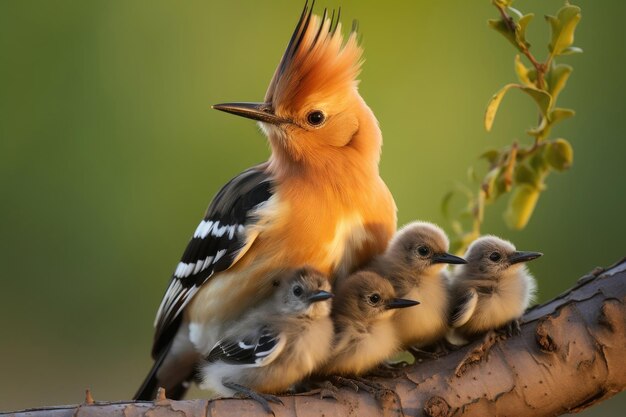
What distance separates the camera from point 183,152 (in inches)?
176

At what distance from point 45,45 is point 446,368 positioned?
Result: 120 inches

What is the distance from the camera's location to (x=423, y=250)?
2.38m

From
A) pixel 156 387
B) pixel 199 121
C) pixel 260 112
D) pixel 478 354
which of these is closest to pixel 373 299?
pixel 478 354

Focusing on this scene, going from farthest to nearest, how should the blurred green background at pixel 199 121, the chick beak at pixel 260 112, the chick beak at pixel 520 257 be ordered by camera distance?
the blurred green background at pixel 199 121 → the chick beak at pixel 260 112 → the chick beak at pixel 520 257

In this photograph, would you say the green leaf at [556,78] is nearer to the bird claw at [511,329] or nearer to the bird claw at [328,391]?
the bird claw at [511,329]

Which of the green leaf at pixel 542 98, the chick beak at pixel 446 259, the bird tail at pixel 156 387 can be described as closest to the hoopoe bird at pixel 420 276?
the chick beak at pixel 446 259

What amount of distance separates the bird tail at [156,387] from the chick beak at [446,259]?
37.7 inches

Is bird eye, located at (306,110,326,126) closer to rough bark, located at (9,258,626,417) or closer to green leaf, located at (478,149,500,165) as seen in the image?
green leaf, located at (478,149,500,165)

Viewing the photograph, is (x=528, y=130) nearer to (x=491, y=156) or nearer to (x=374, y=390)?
(x=491, y=156)

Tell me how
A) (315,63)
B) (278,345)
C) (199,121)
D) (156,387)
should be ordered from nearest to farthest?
(278,345), (315,63), (156,387), (199,121)

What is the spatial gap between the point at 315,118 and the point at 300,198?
241 mm

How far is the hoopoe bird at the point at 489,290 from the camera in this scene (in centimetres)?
220

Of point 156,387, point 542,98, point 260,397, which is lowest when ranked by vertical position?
point 156,387

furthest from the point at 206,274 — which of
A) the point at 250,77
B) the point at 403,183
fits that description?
→ the point at 250,77
